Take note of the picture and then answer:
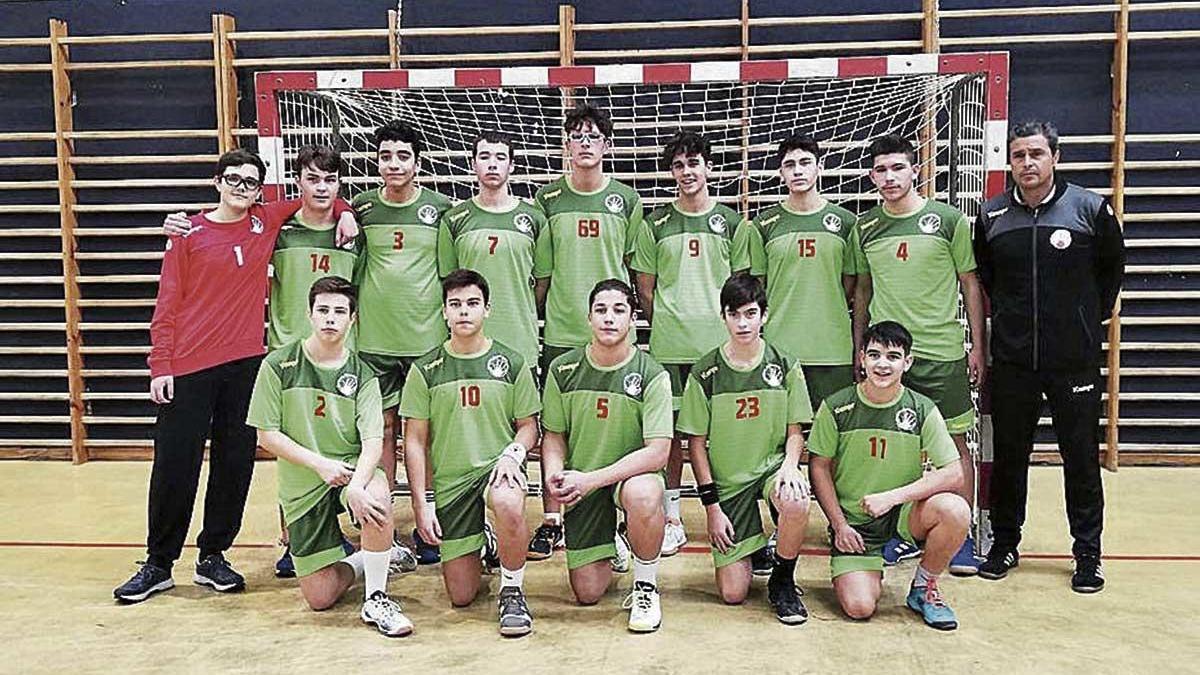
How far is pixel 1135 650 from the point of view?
3426 mm

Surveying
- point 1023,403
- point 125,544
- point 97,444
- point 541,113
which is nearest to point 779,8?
point 541,113

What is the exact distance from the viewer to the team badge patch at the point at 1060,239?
4066 millimetres

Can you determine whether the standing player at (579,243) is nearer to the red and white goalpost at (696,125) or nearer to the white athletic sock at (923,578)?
the red and white goalpost at (696,125)

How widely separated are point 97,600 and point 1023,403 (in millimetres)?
3732

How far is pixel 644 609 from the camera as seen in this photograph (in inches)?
145

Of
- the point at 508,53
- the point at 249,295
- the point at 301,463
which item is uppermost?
the point at 508,53

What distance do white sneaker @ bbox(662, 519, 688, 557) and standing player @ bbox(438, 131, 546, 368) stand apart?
39.2 inches

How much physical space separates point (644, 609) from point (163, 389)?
2014 millimetres

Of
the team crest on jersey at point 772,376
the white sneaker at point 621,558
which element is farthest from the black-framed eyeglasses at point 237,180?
the team crest on jersey at point 772,376

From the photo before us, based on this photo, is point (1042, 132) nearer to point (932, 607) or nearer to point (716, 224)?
point (716, 224)

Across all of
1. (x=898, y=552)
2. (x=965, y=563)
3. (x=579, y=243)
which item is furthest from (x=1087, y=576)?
(x=579, y=243)

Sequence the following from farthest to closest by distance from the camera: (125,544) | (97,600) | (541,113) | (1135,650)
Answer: (541,113) → (125,544) → (97,600) → (1135,650)

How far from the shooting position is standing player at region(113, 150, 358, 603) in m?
4.08

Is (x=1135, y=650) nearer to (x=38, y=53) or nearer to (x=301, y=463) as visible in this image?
(x=301, y=463)
